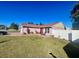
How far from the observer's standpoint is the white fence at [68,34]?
15.7 meters

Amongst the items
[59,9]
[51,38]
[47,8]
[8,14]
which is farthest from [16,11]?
[51,38]

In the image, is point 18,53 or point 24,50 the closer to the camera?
point 18,53

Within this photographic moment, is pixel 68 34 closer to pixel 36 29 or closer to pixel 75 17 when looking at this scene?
pixel 75 17

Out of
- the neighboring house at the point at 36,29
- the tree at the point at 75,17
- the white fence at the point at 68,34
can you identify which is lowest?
the white fence at the point at 68,34

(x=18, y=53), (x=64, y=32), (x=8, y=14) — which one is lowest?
(x=18, y=53)

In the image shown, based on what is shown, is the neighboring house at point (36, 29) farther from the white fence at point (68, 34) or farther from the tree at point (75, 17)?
the tree at point (75, 17)

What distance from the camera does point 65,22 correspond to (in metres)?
15.0

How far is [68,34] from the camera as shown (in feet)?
55.8

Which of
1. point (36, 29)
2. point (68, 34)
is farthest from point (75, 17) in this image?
point (36, 29)

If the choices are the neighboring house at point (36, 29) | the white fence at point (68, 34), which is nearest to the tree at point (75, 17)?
the white fence at point (68, 34)

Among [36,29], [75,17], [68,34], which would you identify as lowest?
[68,34]

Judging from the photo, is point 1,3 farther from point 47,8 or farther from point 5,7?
point 47,8

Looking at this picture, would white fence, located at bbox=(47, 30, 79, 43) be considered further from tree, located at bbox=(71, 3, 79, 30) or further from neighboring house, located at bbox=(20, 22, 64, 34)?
neighboring house, located at bbox=(20, 22, 64, 34)

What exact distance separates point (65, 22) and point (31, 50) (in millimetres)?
4295
